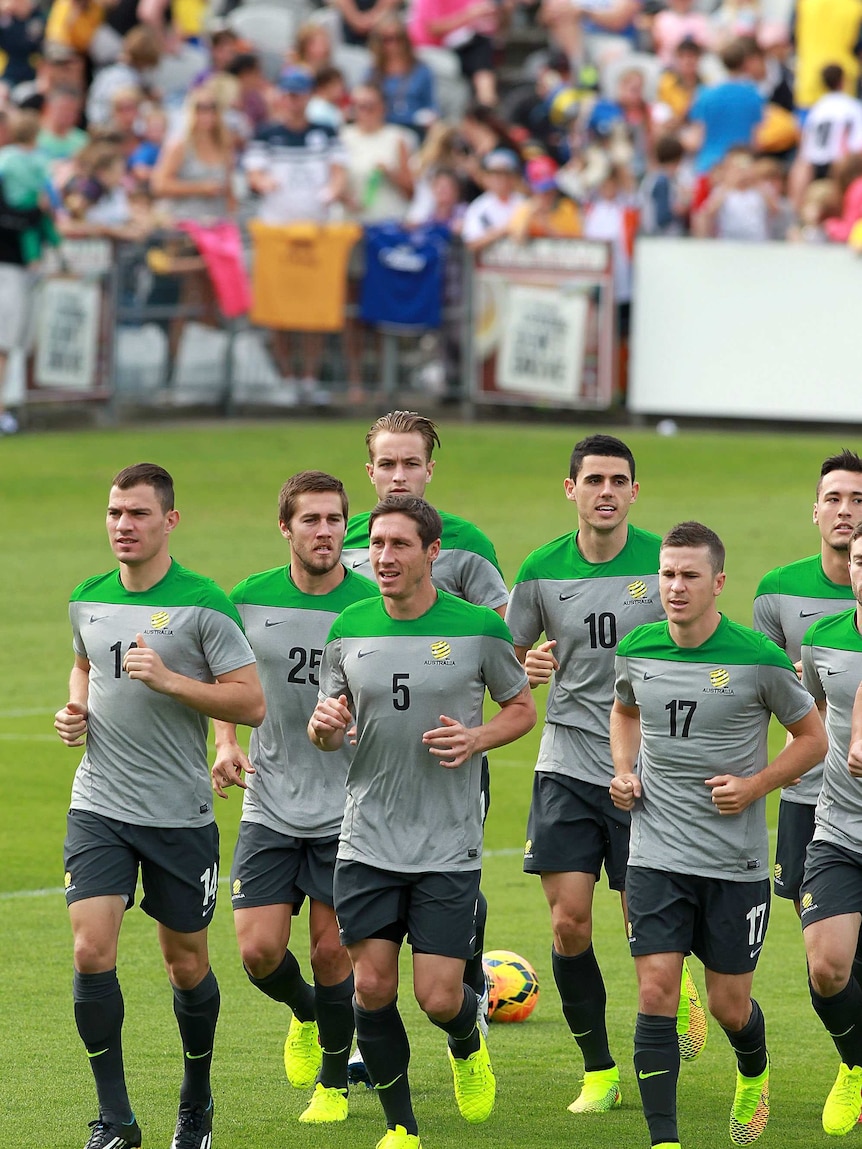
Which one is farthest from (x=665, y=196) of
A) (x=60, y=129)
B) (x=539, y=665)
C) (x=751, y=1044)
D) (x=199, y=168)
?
(x=751, y=1044)

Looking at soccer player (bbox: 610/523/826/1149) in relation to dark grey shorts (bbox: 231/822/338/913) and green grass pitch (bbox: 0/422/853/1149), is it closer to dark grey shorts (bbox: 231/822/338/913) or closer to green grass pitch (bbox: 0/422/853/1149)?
green grass pitch (bbox: 0/422/853/1149)

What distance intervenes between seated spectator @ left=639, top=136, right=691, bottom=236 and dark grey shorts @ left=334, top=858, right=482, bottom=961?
17470 mm

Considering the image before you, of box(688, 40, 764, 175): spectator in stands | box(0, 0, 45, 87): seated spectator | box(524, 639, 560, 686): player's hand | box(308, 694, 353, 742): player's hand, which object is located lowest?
box(308, 694, 353, 742): player's hand

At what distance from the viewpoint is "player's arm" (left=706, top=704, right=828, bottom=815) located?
702 centimetres

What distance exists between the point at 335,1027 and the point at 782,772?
6.56 ft

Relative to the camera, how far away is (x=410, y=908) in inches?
281

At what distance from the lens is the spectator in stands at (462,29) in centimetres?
2892

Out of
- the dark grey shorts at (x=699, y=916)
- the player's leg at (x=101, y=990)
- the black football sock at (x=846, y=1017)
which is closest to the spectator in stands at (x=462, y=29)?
the black football sock at (x=846, y=1017)

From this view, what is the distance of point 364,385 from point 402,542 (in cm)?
1762

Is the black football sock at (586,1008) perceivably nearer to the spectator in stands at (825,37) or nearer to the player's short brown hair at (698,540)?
the player's short brown hair at (698,540)

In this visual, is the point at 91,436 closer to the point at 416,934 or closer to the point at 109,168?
the point at 109,168

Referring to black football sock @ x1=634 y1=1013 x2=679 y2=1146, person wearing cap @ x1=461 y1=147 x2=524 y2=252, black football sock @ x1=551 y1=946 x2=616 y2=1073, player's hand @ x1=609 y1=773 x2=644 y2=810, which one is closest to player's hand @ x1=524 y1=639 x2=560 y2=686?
player's hand @ x1=609 y1=773 x2=644 y2=810

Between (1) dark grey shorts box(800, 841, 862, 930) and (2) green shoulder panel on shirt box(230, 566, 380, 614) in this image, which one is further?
(2) green shoulder panel on shirt box(230, 566, 380, 614)

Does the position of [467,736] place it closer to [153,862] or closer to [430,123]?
[153,862]
